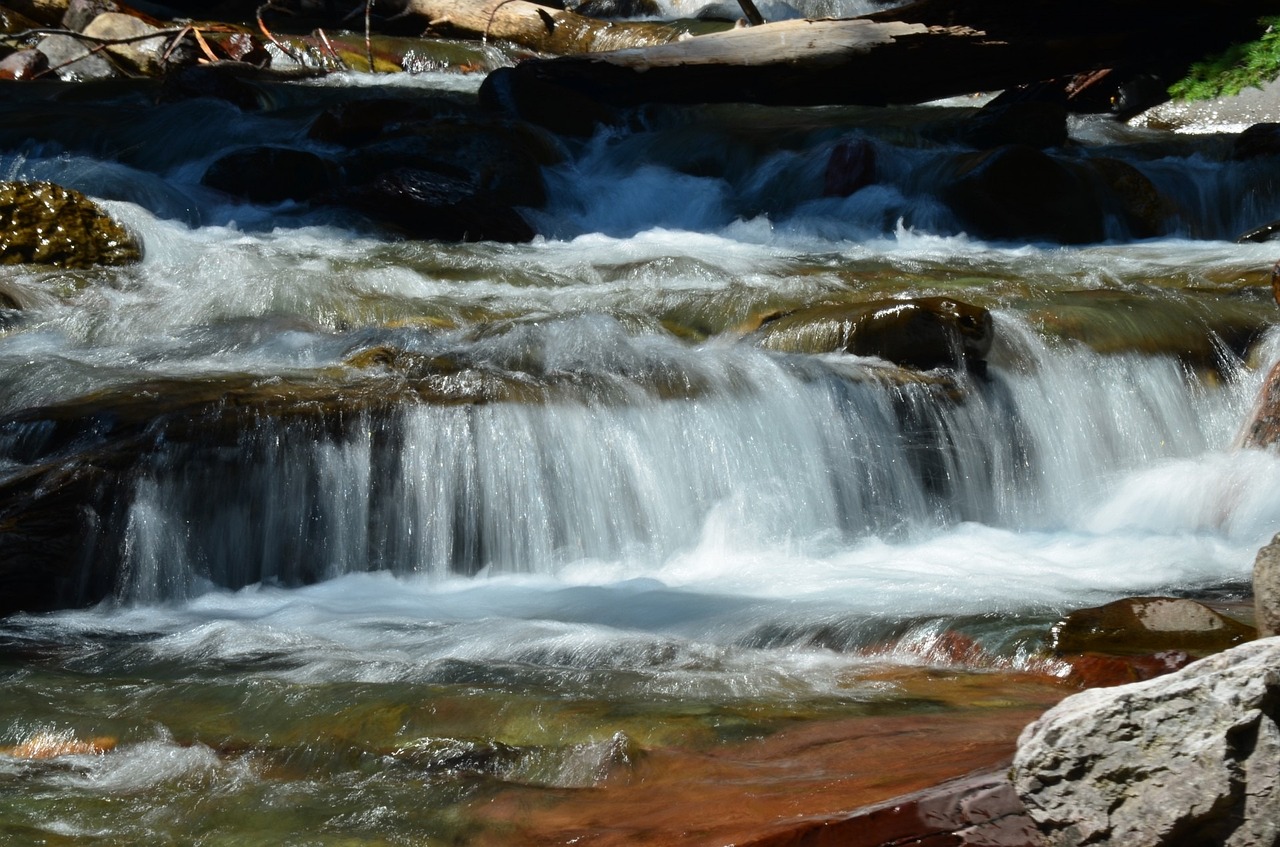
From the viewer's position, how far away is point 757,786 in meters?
2.87

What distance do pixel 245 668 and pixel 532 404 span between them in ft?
7.26

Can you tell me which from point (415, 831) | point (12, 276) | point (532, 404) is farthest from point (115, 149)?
point (415, 831)

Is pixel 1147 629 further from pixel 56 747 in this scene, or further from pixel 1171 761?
pixel 56 747

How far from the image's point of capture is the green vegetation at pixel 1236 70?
11.9m

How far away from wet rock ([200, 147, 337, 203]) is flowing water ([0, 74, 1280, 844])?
37.5 inches

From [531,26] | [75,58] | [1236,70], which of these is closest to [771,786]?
[1236,70]

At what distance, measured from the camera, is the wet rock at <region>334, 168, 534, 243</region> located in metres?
10.3

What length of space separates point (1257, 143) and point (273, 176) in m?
7.76

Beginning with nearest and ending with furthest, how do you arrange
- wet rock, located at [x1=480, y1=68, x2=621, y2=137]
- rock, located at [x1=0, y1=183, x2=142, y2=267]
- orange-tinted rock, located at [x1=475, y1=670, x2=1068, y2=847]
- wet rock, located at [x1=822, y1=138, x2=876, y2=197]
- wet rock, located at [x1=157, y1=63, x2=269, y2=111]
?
orange-tinted rock, located at [x1=475, y1=670, x2=1068, y2=847], rock, located at [x1=0, y1=183, x2=142, y2=267], wet rock, located at [x1=822, y1=138, x2=876, y2=197], wet rock, located at [x1=480, y1=68, x2=621, y2=137], wet rock, located at [x1=157, y1=63, x2=269, y2=111]

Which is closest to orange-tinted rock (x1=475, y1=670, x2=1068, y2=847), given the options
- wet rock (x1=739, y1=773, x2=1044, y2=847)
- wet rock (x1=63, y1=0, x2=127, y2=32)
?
wet rock (x1=739, y1=773, x2=1044, y2=847)

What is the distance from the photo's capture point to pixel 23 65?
1488 cm

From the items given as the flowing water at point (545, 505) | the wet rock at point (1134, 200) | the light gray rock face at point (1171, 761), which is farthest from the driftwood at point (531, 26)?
the light gray rock face at point (1171, 761)

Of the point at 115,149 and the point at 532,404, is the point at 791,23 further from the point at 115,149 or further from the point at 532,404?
the point at 532,404

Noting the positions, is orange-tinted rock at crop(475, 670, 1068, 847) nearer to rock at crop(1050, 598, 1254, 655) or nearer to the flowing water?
the flowing water
